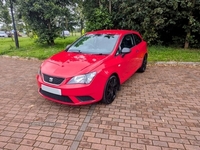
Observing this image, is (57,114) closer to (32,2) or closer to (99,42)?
(99,42)

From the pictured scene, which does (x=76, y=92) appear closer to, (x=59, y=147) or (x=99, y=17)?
(x=59, y=147)

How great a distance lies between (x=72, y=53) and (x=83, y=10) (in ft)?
26.7

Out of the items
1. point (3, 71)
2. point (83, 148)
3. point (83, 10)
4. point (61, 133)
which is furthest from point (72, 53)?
point (83, 10)

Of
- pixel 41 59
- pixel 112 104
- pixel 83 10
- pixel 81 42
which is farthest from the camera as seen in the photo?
pixel 83 10

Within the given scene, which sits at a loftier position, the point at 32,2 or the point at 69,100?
the point at 32,2

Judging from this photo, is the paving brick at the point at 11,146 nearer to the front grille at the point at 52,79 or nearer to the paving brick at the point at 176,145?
the front grille at the point at 52,79

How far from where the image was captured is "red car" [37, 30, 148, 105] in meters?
3.14

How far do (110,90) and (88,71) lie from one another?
30.7 inches

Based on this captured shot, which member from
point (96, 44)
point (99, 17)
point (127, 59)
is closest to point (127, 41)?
point (127, 59)

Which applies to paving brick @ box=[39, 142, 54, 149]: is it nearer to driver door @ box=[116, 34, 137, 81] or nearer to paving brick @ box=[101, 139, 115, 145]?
paving brick @ box=[101, 139, 115, 145]

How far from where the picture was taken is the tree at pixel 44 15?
9336mm

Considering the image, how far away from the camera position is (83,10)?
11.3m

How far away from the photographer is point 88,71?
3.18m

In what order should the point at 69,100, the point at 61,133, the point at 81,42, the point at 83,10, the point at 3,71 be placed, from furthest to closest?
the point at 83,10 → the point at 3,71 → the point at 81,42 → the point at 69,100 → the point at 61,133
